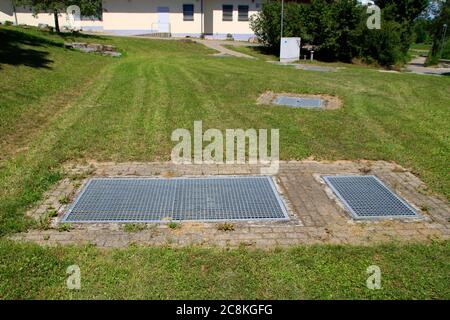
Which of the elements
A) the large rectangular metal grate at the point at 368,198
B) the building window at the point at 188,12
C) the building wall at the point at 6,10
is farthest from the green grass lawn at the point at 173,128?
the building wall at the point at 6,10

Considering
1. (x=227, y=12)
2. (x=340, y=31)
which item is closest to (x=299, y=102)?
(x=340, y=31)

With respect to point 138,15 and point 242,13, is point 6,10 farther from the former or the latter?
point 242,13

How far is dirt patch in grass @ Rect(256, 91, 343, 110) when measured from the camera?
11.2m

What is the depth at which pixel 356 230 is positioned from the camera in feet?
15.9

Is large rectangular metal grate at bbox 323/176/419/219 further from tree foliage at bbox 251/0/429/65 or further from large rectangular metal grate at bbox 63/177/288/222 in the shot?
tree foliage at bbox 251/0/429/65

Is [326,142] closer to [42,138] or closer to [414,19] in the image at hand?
[42,138]

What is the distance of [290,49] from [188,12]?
12870mm

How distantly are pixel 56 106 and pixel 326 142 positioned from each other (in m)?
6.65

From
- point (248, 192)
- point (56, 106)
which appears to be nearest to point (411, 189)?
point (248, 192)

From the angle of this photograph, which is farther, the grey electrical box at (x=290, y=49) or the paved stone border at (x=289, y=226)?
the grey electrical box at (x=290, y=49)

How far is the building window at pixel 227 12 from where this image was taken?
111 feet

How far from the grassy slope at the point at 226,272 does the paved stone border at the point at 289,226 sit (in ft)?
0.72

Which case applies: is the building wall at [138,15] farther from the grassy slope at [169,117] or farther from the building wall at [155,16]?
the grassy slope at [169,117]

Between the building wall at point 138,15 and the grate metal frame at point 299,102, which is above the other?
the building wall at point 138,15
